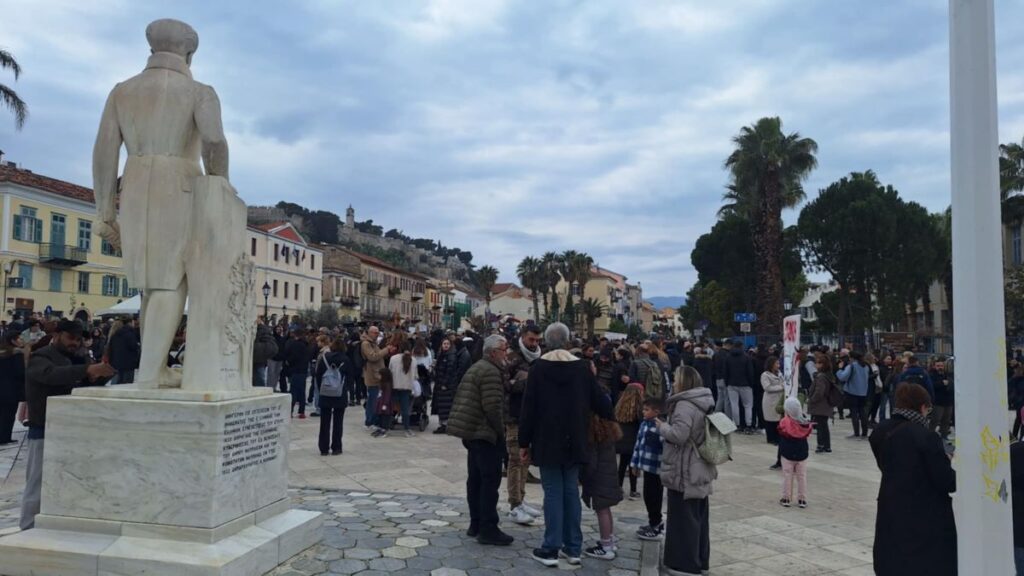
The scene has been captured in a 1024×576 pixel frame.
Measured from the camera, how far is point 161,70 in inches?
179

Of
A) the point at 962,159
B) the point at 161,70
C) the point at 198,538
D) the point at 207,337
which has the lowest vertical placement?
the point at 198,538

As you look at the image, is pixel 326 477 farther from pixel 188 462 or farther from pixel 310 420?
pixel 310 420

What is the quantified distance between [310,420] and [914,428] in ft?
38.3

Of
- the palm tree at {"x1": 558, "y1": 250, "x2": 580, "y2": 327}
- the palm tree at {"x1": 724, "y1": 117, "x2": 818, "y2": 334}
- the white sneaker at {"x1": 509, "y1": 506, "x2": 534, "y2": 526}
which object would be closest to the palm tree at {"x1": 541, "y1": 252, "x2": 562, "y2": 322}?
the palm tree at {"x1": 558, "y1": 250, "x2": 580, "y2": 327}

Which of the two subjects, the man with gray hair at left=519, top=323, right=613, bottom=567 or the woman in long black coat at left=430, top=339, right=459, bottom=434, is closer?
the man with gray hair at left=519, top=323, right=613, bottom=567

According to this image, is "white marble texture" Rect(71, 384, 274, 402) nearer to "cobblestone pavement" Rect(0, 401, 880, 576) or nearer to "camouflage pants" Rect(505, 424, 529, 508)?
"cobblestone pavement" Rect(0, 401, 880, 576)

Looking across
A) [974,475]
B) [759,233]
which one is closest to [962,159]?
[974,475]

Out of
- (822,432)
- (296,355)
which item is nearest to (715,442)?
(822,432)

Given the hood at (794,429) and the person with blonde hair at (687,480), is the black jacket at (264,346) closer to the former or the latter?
the person with blonde hair at (687,480)

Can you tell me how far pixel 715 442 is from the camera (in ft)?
16.8

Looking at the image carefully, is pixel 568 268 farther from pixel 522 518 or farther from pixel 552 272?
pixel 522 518

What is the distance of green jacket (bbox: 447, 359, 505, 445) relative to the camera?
5.49 metres

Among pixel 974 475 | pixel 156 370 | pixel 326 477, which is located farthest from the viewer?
pixel 326 477

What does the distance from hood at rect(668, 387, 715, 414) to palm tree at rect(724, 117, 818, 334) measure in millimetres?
26793
